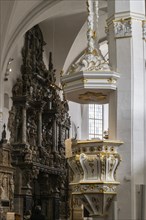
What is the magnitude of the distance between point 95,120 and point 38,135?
11.2 metres

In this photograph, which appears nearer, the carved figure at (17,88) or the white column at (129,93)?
the white column at (129,93)

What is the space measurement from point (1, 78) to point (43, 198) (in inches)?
256

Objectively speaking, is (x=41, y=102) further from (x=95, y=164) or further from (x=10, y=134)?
(x=95, y=164)

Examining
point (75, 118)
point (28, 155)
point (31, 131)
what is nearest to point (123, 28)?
point (28, 155)

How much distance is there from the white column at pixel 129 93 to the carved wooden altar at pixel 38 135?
415 inches

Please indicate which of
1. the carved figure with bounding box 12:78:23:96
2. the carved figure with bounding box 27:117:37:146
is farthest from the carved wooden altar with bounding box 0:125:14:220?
the carved figure with bounding box 27:117:37:146

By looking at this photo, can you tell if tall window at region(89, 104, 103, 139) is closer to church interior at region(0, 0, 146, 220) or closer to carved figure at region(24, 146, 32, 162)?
church interior at region(0, 0, 146, 220)

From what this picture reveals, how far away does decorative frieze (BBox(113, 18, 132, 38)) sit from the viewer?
29.0 feet

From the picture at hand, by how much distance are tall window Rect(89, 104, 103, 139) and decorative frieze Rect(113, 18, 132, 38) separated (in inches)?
885

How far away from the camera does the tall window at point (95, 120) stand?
31531 millimetres

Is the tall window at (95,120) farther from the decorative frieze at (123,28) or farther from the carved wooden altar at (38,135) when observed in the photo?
the decorative frieze at (123,28)

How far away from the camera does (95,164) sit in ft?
26.6

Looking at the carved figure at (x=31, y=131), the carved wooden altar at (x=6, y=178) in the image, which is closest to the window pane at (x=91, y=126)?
the carved figure at (x=31, y=131)

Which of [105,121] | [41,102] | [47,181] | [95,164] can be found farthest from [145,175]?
[105,121]
